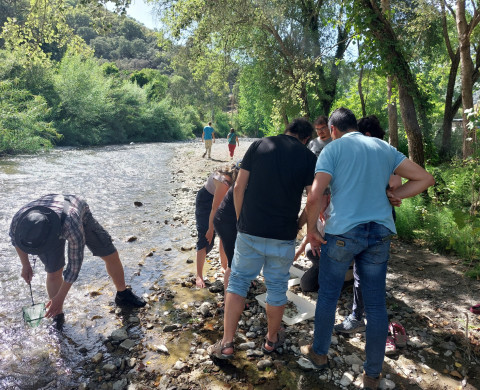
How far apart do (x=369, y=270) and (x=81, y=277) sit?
14.3ft

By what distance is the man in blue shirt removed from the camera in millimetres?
2607

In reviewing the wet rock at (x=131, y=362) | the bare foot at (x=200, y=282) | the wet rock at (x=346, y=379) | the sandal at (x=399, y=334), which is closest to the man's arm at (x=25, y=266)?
the wet rock at (x=131, y=362)

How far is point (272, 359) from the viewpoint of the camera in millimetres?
3178

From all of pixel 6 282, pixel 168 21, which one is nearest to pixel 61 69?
pixel 168 21

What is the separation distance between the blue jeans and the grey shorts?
2470 millimetres

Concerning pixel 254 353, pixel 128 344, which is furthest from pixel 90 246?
pixel 254 353

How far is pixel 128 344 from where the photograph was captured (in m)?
3.53

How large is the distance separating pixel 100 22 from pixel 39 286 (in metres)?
4.79

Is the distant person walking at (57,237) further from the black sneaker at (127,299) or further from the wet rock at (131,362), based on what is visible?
the wet rock at (131,362)

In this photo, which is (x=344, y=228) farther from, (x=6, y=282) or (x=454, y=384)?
(x=6, y=282)

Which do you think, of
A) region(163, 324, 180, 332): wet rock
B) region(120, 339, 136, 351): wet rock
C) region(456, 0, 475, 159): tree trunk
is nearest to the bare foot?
region(163, 324, 180, 332): wet rock

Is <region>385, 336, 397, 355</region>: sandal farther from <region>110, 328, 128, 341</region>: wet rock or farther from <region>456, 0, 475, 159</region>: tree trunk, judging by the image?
<region>456, 0, 475, 159</region>: tree trunk

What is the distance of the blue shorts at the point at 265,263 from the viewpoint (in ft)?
9.69

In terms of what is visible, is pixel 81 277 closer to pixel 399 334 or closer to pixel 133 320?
pixel 133 320
